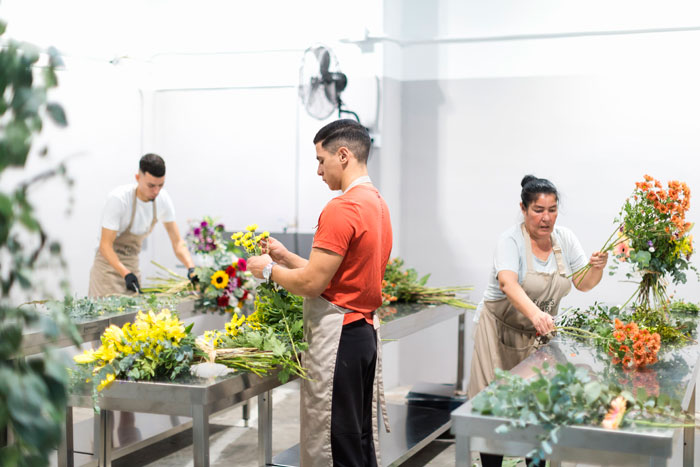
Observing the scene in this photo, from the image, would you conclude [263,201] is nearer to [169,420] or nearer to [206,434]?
[169,420]

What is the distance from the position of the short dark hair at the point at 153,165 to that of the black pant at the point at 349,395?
243 cm

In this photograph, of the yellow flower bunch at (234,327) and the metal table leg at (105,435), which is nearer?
the yellow flower bunch at (234,327)

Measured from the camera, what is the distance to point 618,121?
5848 mm

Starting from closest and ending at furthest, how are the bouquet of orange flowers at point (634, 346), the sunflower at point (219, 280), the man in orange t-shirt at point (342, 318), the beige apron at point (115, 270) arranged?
the bouquet of orange flowers at point (634, 346) < the man in orange t-shirt at point (342, 318) < the sunflower at point (219, 280) < the beige apron at point (115, 270)

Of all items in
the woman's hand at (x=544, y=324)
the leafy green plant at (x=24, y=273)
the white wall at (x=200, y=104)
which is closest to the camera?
the leafy green plant at (x=24, y=273)

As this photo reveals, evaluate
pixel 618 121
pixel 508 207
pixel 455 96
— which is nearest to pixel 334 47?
pixel 455 96

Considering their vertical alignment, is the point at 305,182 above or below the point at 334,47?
below

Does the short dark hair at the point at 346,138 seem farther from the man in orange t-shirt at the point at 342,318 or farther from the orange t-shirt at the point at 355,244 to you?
the orange t-shirt at the point at 355,244

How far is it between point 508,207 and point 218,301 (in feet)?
9.05

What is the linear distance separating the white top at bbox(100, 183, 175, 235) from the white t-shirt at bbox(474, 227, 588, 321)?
2.47m

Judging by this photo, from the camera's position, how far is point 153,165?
4.93 meters

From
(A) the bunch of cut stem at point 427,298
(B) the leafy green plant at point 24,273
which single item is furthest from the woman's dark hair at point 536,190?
(B) the leafy green plant at point 24,273

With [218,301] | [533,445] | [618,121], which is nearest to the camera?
[533,445]

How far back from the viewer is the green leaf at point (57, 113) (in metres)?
1.05
